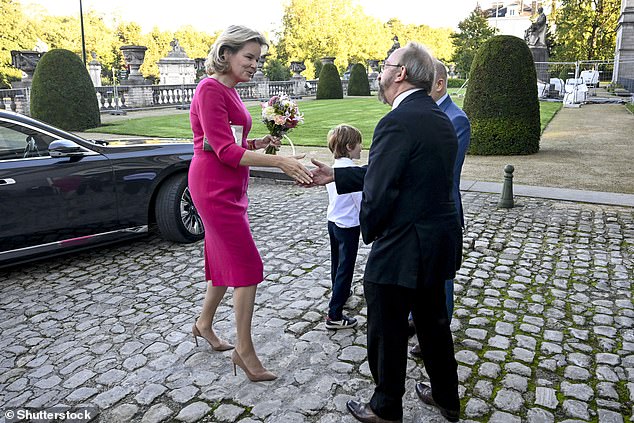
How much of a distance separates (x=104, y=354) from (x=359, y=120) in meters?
17.4

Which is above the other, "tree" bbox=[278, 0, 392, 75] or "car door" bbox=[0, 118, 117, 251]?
"tree" bbox=[278, 0, 392, 75]

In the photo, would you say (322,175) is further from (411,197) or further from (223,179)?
(411,197)

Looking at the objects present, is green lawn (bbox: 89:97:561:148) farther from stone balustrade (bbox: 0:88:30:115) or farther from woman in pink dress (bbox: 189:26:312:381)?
woman in pink dress (bbox: 189:26:312:381)

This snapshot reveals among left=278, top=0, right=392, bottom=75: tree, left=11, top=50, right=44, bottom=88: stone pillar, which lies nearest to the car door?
left=11, top=50, right=44, bottom=88: stone pillar

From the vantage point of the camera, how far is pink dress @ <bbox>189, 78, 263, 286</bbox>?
312 cm

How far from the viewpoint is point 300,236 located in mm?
6738

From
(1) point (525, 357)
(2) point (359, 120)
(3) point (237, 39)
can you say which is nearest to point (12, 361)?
(3) point (237, 39)

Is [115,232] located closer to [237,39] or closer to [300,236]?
[300,236]

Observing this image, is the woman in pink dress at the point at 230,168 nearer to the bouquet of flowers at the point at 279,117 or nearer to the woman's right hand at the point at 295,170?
the woman's right hand at the point at 295,170

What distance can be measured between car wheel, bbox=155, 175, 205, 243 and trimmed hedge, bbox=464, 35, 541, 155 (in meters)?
7.87

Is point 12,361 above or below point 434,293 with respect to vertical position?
below

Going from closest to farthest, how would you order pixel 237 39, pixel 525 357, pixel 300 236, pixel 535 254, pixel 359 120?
pixel 237 39 < pixel 525 357 < pixel 535 254 < pixel 300 236 < pixel 359 120

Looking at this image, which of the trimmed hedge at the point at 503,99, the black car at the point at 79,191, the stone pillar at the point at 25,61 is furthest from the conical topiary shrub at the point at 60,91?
the black car at the point at 79,191

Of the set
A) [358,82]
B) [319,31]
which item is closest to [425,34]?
[319,31]
